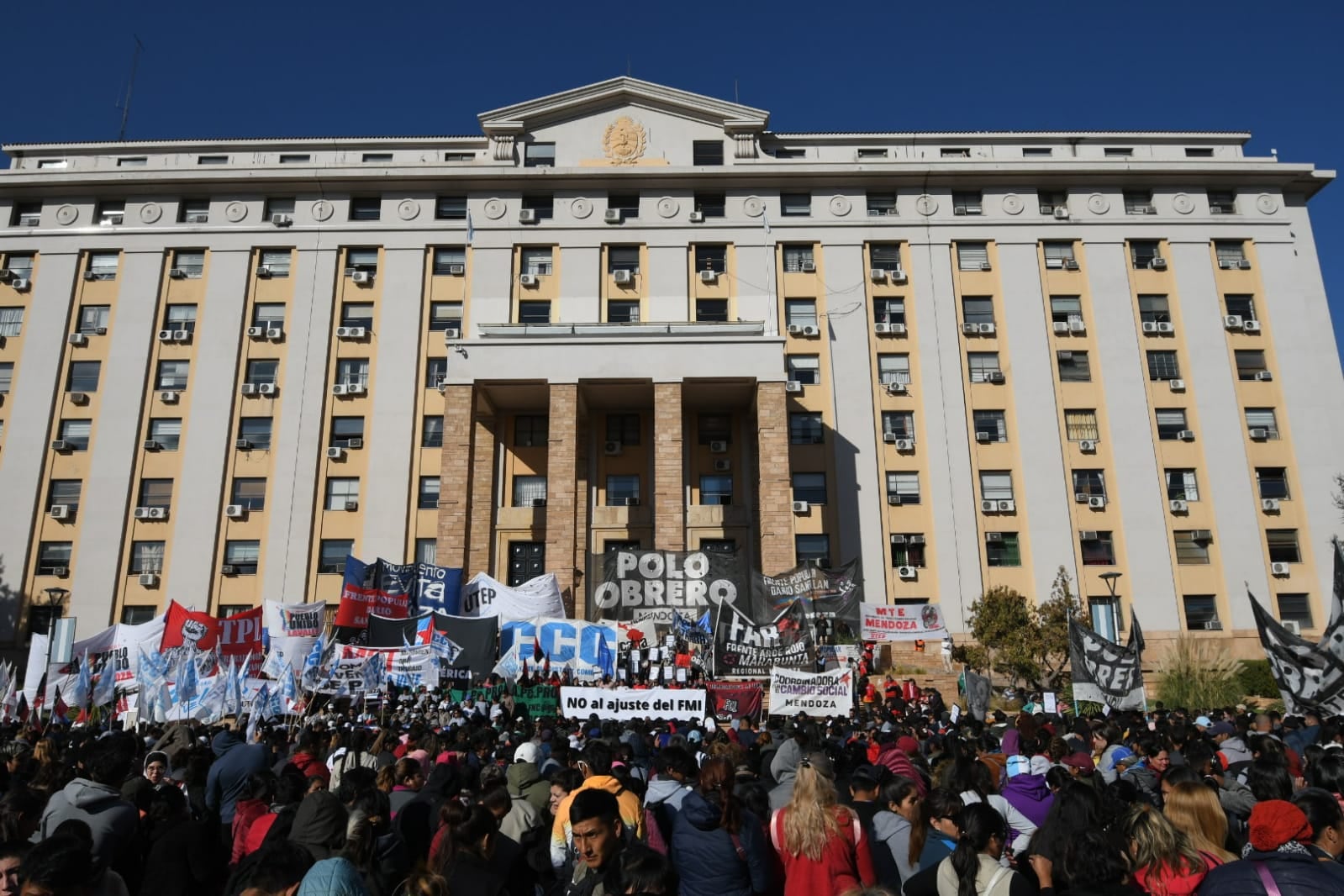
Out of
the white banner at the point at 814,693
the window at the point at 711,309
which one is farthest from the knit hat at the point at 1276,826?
the window at the point at 711,309

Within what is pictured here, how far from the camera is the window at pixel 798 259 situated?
3800 centimetres

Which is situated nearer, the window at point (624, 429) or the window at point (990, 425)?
the window at point (990, 425)

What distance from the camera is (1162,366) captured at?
1451 inches

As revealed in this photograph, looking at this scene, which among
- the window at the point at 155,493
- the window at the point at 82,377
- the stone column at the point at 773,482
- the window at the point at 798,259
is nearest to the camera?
the stone column at the point at 773,482

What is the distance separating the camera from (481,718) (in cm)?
1469

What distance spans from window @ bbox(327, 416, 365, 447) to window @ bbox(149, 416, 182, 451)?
19.6 ft

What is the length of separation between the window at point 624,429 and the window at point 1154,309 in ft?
68.3

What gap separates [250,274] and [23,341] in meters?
9.29

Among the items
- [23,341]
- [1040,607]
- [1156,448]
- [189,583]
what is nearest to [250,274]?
[23,341]

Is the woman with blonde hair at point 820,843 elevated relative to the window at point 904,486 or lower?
lower

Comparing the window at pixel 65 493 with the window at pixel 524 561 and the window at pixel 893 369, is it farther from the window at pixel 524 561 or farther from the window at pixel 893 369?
the window at pixel 893 369

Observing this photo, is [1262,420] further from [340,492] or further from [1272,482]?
[340,492]

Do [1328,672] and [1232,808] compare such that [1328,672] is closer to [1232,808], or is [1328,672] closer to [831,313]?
[1232,808]

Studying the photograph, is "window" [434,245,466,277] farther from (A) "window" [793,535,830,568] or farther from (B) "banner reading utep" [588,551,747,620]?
(A) "window" [793,535,830,568]
